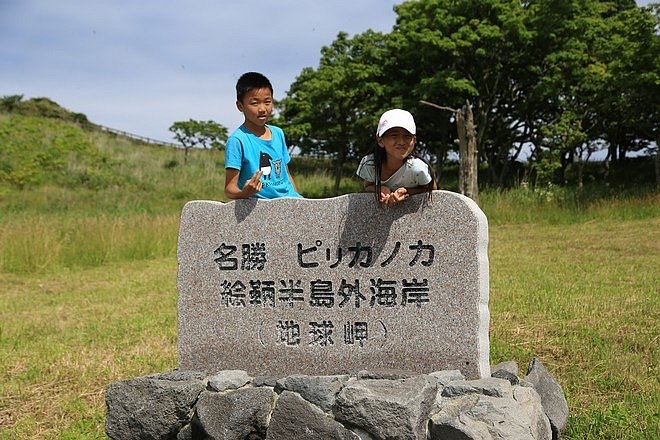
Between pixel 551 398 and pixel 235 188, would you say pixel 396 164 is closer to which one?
pixel 235 188

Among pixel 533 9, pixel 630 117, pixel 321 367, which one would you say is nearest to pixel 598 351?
pixel 321 367

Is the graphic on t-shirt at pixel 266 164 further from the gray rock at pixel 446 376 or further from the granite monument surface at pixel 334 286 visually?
the gray rock at pixel 446 376

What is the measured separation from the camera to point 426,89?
18891 millimetres

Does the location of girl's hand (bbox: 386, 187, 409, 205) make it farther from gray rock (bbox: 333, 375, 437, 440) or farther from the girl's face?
gray rock (bbox: 333, 375, 437, 440)

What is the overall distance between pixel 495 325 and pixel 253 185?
267cm

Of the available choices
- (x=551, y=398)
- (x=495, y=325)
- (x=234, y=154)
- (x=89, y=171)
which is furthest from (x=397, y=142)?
(x=89, y=171)

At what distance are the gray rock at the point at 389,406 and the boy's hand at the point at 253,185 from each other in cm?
105

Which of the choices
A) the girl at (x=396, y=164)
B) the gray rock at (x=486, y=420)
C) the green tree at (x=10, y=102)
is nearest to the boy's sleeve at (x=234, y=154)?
the girl at (x=396, y=164)

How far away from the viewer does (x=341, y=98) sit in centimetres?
2239

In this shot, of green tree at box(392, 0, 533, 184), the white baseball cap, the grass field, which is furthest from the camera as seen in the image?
green tree at box(392, 0, 533, 184)

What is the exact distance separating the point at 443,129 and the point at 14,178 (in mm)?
15012

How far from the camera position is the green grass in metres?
3.61

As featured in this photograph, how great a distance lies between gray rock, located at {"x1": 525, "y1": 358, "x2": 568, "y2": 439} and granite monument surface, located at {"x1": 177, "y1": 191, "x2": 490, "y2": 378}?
37 cm

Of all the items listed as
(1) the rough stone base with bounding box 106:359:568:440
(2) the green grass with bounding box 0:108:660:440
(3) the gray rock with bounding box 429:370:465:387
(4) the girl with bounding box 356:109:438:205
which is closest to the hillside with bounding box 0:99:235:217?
(2) the green grass with bounding box 0:108:660:440
